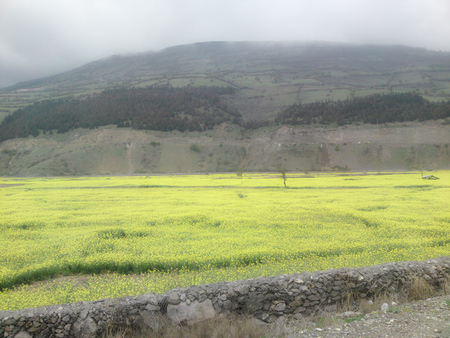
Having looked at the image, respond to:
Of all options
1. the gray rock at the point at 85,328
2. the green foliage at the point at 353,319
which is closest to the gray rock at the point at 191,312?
the gray rock at the point at 85,328

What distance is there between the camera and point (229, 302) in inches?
280

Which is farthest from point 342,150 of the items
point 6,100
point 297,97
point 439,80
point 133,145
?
point 6,100

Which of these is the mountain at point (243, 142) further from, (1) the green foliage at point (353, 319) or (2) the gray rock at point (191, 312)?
(2) the gray rock at point (191, 312)

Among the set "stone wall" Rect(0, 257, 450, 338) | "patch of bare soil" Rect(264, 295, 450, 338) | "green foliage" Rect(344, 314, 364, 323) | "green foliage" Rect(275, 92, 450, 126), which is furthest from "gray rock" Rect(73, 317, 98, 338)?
"green foliage" Rect(275, 92, 450, 126)

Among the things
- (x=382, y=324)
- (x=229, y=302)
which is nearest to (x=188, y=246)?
(x=229, y=302)

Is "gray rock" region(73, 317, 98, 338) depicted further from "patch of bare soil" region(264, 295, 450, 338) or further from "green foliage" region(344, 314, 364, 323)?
"green foliage" region(344, 314, 364, 323)

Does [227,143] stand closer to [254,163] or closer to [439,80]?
[254,163]

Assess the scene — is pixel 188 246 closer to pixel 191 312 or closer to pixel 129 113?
pixel 191 312

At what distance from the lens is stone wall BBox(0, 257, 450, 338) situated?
6352 mm

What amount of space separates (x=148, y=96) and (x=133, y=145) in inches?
1903

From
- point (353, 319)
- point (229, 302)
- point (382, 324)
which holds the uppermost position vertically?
point (229, 302)

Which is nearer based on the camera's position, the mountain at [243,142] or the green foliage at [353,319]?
the green foliage at [353,319]

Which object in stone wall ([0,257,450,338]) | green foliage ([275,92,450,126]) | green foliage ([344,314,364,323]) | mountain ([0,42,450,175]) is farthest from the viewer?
green foliage ([275,92,450,126])

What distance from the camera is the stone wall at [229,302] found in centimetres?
635
